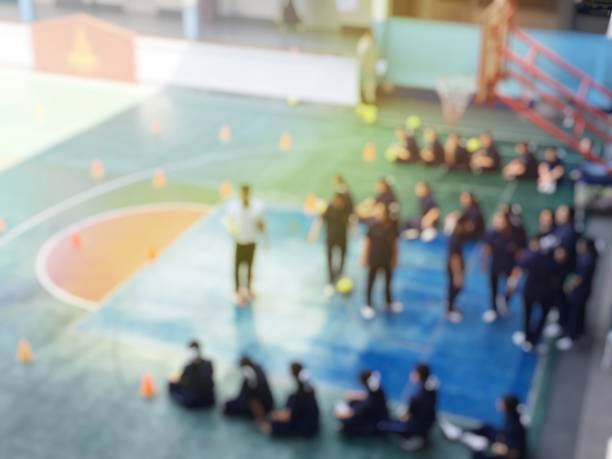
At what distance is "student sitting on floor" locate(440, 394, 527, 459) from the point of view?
1094cm

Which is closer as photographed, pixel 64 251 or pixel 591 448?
pixel 591 448

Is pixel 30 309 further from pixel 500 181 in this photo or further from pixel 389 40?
pixel 389 40

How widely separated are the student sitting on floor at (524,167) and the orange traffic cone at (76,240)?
860cm

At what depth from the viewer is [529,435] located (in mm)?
11914

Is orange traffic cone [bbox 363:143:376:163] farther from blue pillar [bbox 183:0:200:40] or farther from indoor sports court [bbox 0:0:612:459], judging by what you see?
blue pillar [bbox 183:0:200:40]

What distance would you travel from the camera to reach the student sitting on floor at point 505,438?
1094cm

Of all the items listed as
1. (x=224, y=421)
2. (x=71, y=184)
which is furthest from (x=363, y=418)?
(x=71, y=184)

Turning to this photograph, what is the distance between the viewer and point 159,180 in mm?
20062

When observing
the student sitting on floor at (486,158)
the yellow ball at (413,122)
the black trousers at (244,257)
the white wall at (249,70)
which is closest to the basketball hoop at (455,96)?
the yellow ball at (413,122)

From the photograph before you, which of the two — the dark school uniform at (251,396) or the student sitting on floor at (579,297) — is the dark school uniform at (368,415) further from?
the student sitting on floor at (579,297)

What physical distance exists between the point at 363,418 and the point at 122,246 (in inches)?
270

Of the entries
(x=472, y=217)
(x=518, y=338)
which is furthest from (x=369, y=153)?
(x=518, y=338)

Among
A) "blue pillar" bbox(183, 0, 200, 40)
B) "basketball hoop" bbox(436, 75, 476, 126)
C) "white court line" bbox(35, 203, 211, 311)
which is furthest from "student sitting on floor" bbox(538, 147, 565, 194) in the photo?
"blue pillar" bbox(183, 0, 200, 40)

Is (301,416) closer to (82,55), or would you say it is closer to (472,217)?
(472,217)
